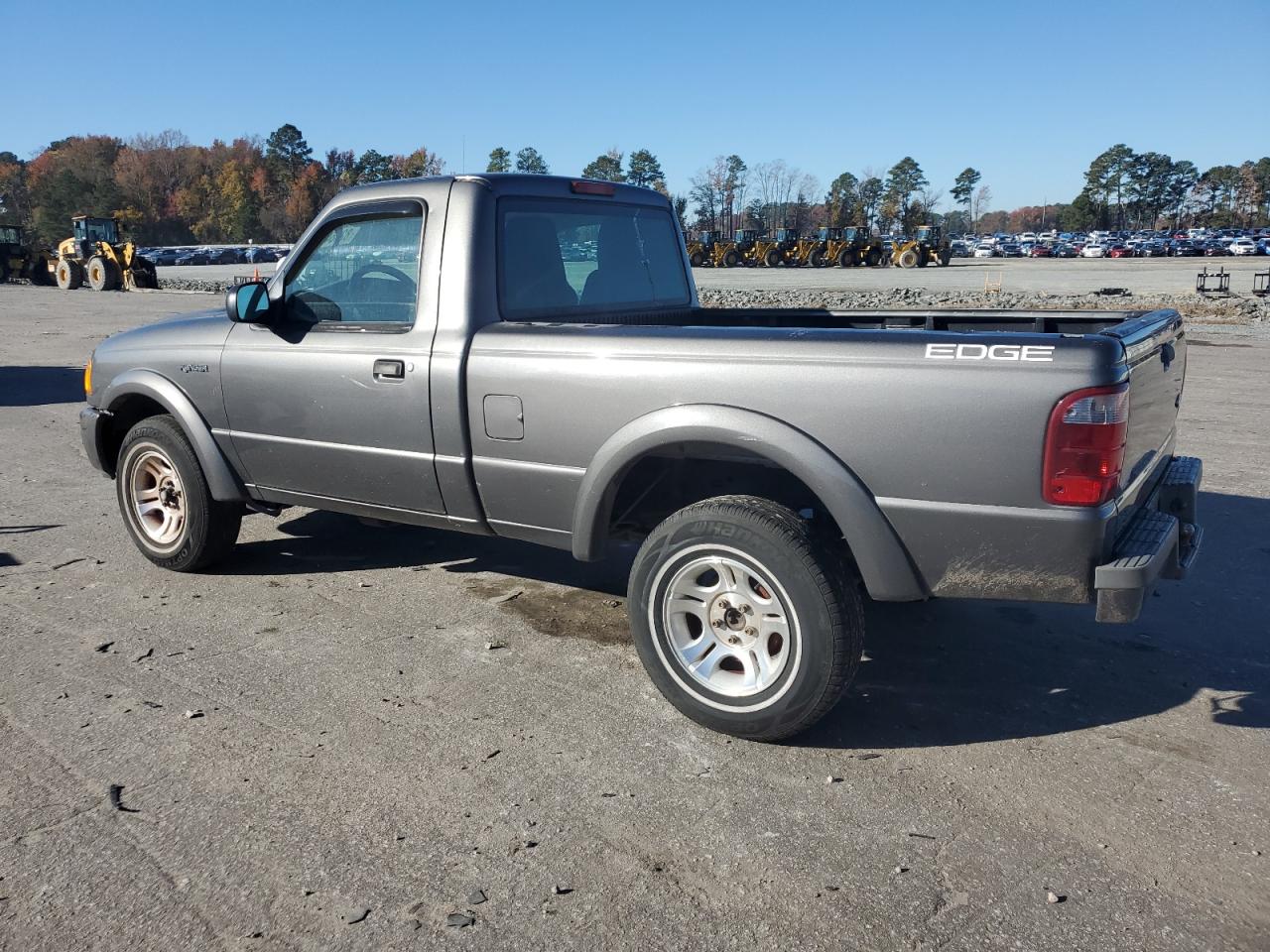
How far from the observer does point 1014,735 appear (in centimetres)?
358

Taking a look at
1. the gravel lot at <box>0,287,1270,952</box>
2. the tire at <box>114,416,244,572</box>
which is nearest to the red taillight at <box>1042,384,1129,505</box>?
the gravel lot at <box>0,287,1270,952</box>

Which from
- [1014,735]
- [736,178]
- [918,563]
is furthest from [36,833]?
[736,178]

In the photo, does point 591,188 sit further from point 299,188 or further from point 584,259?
point 299,188

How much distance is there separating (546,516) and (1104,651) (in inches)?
96.7

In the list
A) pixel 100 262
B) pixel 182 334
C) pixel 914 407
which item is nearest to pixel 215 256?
pixel 100 262

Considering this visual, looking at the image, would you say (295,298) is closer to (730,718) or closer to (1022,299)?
(730,718)

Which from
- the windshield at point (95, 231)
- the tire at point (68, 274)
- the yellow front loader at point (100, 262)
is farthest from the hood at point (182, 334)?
the tire at point (68, 274)

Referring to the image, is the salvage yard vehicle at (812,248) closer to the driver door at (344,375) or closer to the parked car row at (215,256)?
the parked car row at (215,256)

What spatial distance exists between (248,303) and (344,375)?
62 centimetres

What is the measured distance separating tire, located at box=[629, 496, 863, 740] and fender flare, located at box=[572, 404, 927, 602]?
0.13 meters

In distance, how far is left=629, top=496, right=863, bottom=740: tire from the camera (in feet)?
11.0

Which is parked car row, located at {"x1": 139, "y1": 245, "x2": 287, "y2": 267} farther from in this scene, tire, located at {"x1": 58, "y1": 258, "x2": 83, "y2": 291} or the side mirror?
the side mirror

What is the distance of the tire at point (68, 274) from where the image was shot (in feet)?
128

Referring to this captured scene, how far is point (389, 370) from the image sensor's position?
4.25 meters
